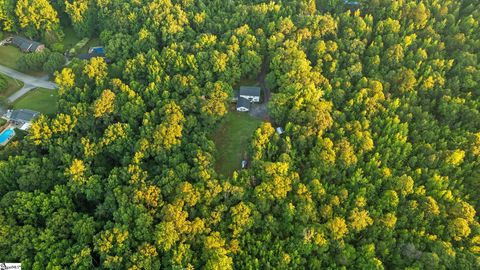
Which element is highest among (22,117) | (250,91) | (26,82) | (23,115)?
(250,91)

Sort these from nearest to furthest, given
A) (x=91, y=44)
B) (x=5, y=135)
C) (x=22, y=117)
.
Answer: (x=5, y=135) < (x=22, y=117) < (x=91, y=44)

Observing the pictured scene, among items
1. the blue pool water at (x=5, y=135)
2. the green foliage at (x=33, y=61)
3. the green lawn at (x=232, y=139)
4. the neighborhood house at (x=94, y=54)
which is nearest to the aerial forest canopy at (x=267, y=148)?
the green lawn at (x=232, y=139)

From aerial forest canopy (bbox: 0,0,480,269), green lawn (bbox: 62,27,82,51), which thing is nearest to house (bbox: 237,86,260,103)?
aerial forest canopy (bbox: 0,0,480,269)

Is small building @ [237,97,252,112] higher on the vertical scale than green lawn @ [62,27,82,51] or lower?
lower

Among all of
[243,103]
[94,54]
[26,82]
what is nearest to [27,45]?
[26,82]

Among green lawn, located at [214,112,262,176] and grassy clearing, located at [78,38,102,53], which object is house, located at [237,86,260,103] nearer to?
green lawn, located at [214,112,262,176]

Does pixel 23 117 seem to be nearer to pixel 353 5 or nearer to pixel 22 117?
pixel 22 117
